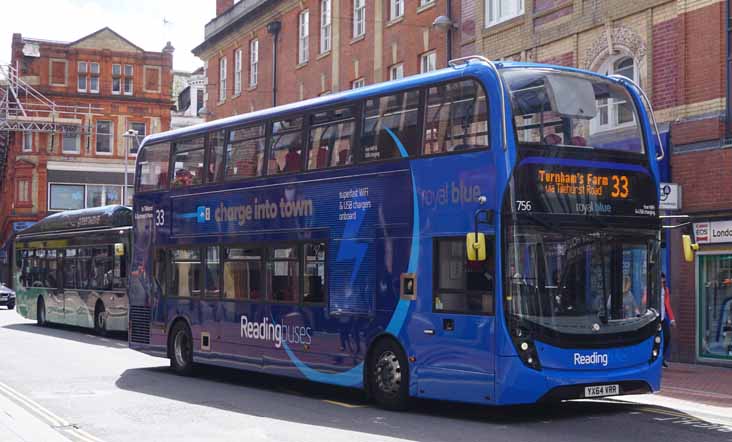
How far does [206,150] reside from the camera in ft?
58.0

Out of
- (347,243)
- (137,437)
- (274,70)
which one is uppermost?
(274,70)

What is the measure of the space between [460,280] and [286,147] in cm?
438

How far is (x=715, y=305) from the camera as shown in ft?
63.6

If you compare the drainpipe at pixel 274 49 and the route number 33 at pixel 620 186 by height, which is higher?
the drainpipe at pixel 274 49

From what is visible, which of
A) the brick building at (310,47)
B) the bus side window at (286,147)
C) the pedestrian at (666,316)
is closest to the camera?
the bus side window at (286,147)

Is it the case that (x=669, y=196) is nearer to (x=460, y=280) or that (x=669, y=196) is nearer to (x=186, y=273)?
(x=460, y=280)

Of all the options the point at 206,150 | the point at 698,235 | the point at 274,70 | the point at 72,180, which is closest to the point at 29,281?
the point at 274,70

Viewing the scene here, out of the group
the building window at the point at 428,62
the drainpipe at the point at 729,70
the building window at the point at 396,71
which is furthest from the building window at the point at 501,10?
the drainpipe at the point at 729,70

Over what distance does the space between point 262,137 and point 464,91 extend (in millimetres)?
4677

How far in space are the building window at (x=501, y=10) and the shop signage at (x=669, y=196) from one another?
715 cm

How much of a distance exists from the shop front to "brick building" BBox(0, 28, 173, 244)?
58.2m

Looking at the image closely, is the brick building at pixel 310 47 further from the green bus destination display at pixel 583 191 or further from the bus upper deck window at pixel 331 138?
the green bus destination display at pixel 583 191

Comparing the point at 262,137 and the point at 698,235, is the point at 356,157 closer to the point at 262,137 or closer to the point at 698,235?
the point at 262,137

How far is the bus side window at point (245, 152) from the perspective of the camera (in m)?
16.3
